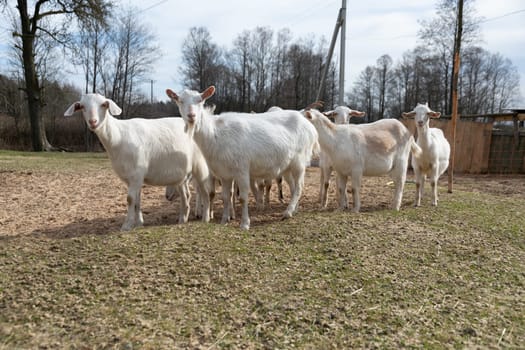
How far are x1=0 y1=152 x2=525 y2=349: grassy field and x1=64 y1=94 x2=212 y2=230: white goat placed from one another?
112 cm

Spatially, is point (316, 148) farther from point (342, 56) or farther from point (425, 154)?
point (342, 56)

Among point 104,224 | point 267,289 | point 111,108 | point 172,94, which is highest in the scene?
point 172,94

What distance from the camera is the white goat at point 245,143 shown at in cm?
570

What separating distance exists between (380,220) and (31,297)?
4.48m

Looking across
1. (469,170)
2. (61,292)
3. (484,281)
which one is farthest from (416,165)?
(469,170)

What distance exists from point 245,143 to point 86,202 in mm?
4179

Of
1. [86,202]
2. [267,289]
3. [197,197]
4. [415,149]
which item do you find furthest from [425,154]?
[86,202]

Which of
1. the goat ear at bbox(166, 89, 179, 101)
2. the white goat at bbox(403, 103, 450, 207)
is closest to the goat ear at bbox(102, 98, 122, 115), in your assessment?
the goat ear at bbox(166, 89, 179, 101)

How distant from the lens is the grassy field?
9.66ft

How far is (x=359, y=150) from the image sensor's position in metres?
6.96

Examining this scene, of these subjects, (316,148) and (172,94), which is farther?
(316,148)

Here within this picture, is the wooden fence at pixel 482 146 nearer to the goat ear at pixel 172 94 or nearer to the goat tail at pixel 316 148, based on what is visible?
the goat tail at pixel 316 148

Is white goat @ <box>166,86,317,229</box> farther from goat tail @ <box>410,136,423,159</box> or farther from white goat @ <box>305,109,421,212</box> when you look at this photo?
goat tail @ <box>410,136,423,159</box>

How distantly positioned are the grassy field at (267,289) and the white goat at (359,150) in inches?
64.0
